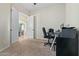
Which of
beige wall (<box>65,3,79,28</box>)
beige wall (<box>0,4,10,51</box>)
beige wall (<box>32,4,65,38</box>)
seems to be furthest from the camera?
beige wall (<box>32,4,65,38</box>)

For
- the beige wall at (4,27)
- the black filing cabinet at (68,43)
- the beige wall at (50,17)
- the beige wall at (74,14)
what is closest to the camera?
the black filing cabinet at (68,43)

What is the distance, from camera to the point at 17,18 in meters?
6.95

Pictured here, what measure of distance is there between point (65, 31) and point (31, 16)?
11.1ft

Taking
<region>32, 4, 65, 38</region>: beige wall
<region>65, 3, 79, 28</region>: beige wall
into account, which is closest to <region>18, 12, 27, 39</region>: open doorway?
<region>32, 4, 65, 38</region>: beige wall

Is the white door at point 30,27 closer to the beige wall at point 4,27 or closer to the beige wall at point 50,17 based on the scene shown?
the beige wall at point 50,17

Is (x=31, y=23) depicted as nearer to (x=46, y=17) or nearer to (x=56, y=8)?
(x=46, y=17)

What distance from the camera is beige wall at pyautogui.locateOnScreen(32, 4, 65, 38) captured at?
6.60 metres

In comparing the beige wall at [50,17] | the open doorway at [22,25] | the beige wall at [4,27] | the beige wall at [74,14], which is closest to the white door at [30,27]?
the open doorway at [22,25]

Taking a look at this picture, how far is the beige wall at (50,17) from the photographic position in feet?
21.7

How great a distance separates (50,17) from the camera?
6.83 m

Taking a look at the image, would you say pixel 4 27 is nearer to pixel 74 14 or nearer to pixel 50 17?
pixel 74 14

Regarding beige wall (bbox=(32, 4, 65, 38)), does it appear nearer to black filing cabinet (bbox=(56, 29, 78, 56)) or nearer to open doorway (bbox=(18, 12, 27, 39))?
open doorway (bbox=(18, 12, 27, 39))

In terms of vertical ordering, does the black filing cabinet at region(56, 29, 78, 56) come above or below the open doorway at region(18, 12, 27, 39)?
below

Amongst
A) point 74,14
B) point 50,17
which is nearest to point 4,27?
point 74,14
